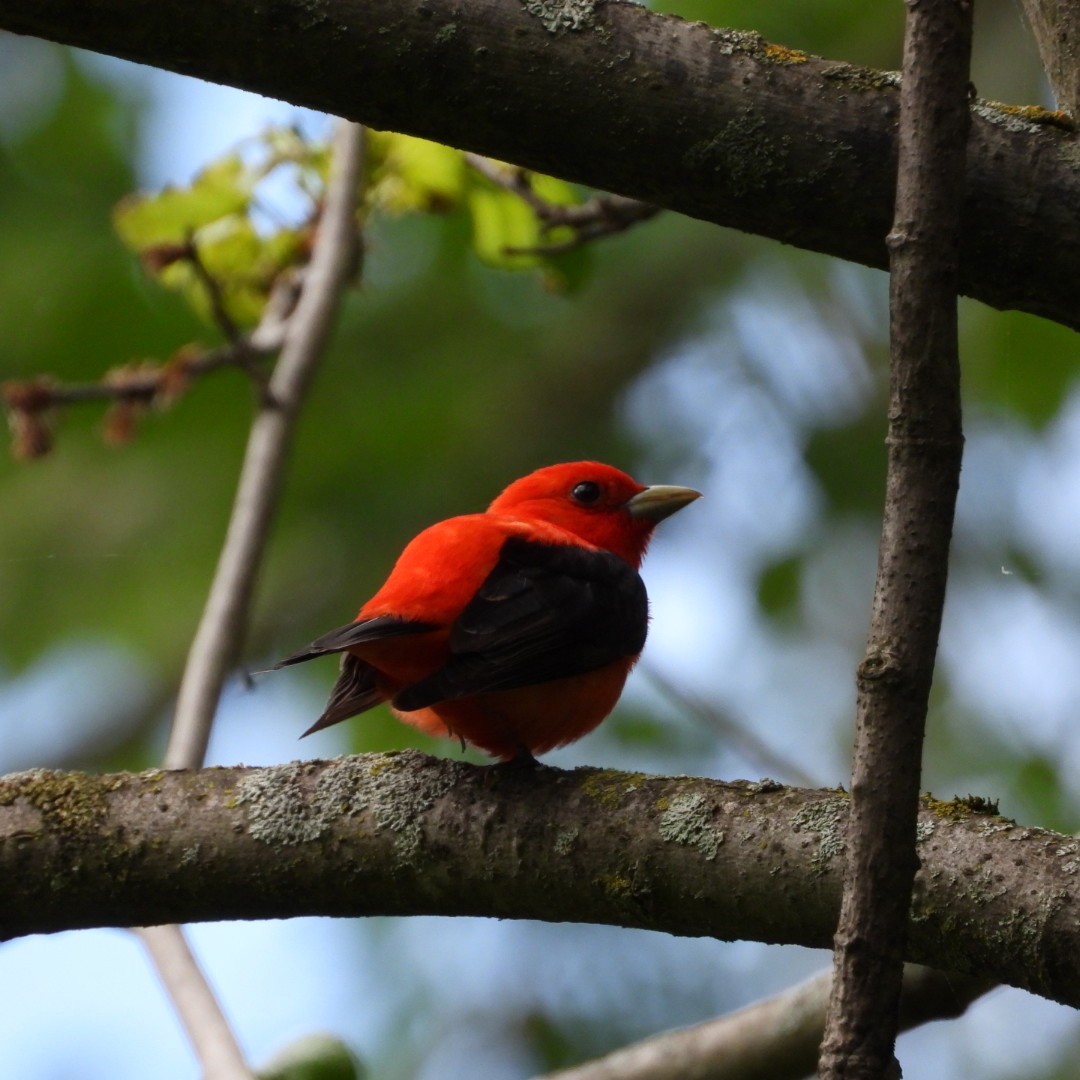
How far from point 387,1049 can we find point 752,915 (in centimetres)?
462

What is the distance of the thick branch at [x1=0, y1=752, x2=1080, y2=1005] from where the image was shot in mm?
2426

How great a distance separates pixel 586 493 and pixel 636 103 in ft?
6.99

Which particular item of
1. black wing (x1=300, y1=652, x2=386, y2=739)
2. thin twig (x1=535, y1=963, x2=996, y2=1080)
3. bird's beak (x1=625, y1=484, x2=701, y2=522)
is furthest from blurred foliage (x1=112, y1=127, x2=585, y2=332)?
thin twig (x1=535, y1=963, x2=996, y2=1080)

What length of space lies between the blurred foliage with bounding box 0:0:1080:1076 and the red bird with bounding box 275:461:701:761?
215 cm

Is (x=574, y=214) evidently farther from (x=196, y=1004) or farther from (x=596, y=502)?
(x=196, y=1004)

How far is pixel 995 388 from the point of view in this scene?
5.98m

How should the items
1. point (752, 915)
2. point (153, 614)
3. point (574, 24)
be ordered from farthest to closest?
point (153, 614) < point (574, 24) < point (752, 915)

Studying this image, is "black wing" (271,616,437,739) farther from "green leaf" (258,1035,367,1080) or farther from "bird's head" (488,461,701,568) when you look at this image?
"bird's head" (488,461,701,568)

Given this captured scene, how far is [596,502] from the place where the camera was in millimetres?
4723

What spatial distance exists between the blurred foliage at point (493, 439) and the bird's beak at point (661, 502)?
1.59 meters

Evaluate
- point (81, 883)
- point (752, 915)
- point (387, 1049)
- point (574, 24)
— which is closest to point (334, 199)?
point (574, 24)

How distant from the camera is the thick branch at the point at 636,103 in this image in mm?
2578

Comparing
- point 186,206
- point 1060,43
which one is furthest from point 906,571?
point 186,206

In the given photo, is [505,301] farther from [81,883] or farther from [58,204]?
[81,883]
